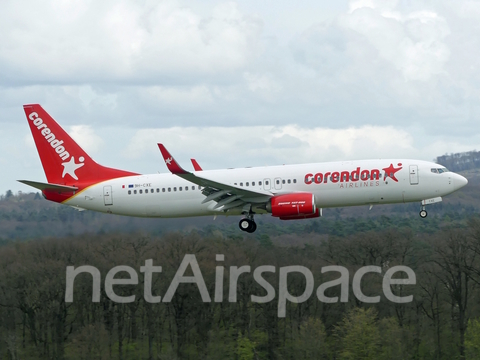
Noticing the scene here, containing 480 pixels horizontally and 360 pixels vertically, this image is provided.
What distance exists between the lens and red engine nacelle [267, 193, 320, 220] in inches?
1821

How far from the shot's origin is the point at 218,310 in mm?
Result: 70250

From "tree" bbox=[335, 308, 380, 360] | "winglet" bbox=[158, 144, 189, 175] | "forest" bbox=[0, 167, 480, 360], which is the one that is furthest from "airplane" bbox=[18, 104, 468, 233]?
"tree" bbox=[335, 308, 380, 360]

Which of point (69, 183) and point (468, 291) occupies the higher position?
point (69, 183)


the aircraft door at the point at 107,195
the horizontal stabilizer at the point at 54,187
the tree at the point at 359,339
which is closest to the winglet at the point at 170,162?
the aircraft door at the point at 107,195

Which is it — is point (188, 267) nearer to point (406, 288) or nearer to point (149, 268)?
point (149, 268)

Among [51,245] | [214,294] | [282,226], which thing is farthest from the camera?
[282,226]

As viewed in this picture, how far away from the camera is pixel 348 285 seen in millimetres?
71500

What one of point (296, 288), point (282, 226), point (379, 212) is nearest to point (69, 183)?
point (296, 288)

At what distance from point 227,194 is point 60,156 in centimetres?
1235

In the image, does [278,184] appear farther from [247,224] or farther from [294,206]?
[247,224]

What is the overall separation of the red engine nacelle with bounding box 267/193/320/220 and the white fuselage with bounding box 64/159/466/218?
0.70m

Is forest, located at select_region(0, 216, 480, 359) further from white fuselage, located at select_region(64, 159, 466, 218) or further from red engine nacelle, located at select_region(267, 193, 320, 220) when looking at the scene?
red engine nacelle, located at select_region(267, 193, 320, 220)

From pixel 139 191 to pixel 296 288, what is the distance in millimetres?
26174

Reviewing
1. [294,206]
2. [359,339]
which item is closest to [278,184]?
[294,206]
